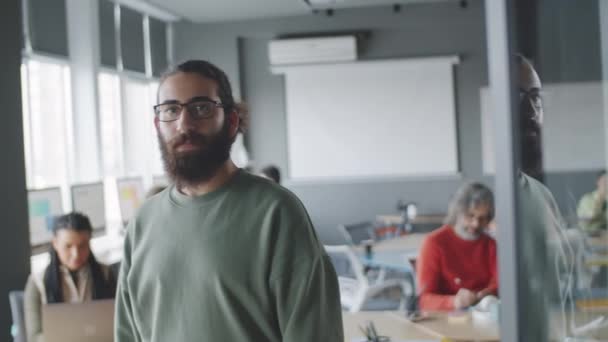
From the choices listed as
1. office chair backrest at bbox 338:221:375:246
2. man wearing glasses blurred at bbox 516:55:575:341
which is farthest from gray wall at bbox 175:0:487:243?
man wearing glasses blurred at bbox 516:55:575:341

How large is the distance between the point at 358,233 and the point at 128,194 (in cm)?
216

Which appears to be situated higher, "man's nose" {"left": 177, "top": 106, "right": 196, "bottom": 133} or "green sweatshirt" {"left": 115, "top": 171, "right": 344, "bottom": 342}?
"man's nose" {"left": 177, "top": 106, "right": 196, "bottom": 133}

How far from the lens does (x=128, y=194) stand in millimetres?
6148

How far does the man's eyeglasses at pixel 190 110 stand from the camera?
51.5 inches

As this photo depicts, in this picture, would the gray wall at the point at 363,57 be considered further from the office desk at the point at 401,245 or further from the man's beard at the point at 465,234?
the man's beard at the point at 465,234

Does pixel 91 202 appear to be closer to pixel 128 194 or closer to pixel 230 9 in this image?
pixel 128 194

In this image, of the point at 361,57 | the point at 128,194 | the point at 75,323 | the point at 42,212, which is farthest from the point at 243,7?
the point at 75,323

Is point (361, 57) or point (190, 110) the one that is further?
point (361, 57)

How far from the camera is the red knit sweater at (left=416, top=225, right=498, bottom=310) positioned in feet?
11.3

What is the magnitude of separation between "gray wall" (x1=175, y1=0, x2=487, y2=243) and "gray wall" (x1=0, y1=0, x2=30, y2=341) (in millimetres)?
3863

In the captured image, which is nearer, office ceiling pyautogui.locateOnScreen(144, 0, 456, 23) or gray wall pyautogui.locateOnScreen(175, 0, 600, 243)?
office ceiling pyautogui.locateOnScreen(144, 0, 456, 23)

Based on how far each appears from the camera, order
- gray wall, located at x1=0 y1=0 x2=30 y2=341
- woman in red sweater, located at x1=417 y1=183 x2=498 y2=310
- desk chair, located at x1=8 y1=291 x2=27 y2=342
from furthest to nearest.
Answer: gray wall, located at x1=0 y1=0 x2=30 y2=341 < woman in red sweater, located at x1=417 y1=183 x2=498 y2=310 < desk chair, located at x1=8 y1=291 x2=27 y2=342

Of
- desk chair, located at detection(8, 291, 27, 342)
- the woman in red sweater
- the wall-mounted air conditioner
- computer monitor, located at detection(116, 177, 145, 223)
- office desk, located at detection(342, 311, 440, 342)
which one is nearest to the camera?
desk chair, located at detection(8, 291, 27, 342)

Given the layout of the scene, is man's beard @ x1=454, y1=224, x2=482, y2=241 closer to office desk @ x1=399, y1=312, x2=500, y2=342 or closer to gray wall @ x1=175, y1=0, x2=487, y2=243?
office desk @ x1=399, y1=312, x2=500, y2=342
